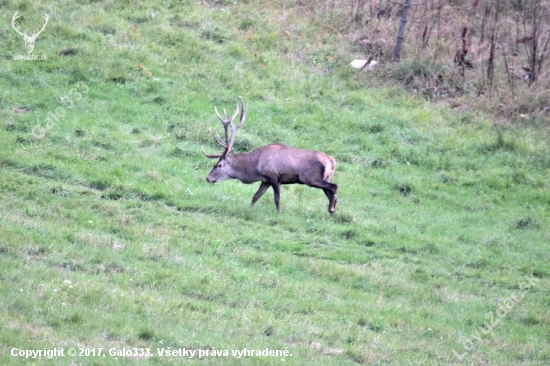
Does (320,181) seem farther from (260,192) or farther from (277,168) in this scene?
(260,192)

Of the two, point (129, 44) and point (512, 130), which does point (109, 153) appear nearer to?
point (129, 44)

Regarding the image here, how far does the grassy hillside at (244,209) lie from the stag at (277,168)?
1.18ft

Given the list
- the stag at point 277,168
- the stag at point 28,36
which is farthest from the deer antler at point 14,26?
the stag at point 277,168

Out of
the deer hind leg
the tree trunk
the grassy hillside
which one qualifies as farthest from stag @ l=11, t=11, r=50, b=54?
the tree trunk

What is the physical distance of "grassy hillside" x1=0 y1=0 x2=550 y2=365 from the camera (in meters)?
8.63

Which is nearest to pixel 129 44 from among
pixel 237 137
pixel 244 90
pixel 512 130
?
pixel 244 90

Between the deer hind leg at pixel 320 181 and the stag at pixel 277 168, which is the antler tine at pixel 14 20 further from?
the deer hind leg at pixel 320 181

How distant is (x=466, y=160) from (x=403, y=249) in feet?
16.6

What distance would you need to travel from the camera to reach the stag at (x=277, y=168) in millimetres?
13727

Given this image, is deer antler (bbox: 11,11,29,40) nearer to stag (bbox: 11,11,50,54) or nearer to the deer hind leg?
stag (bbox: 11,11,50,54)

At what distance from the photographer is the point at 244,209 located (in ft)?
44.0

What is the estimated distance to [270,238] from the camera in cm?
1224

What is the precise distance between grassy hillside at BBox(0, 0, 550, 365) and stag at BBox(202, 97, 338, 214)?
1.18ft

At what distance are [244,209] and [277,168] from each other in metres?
1.06
